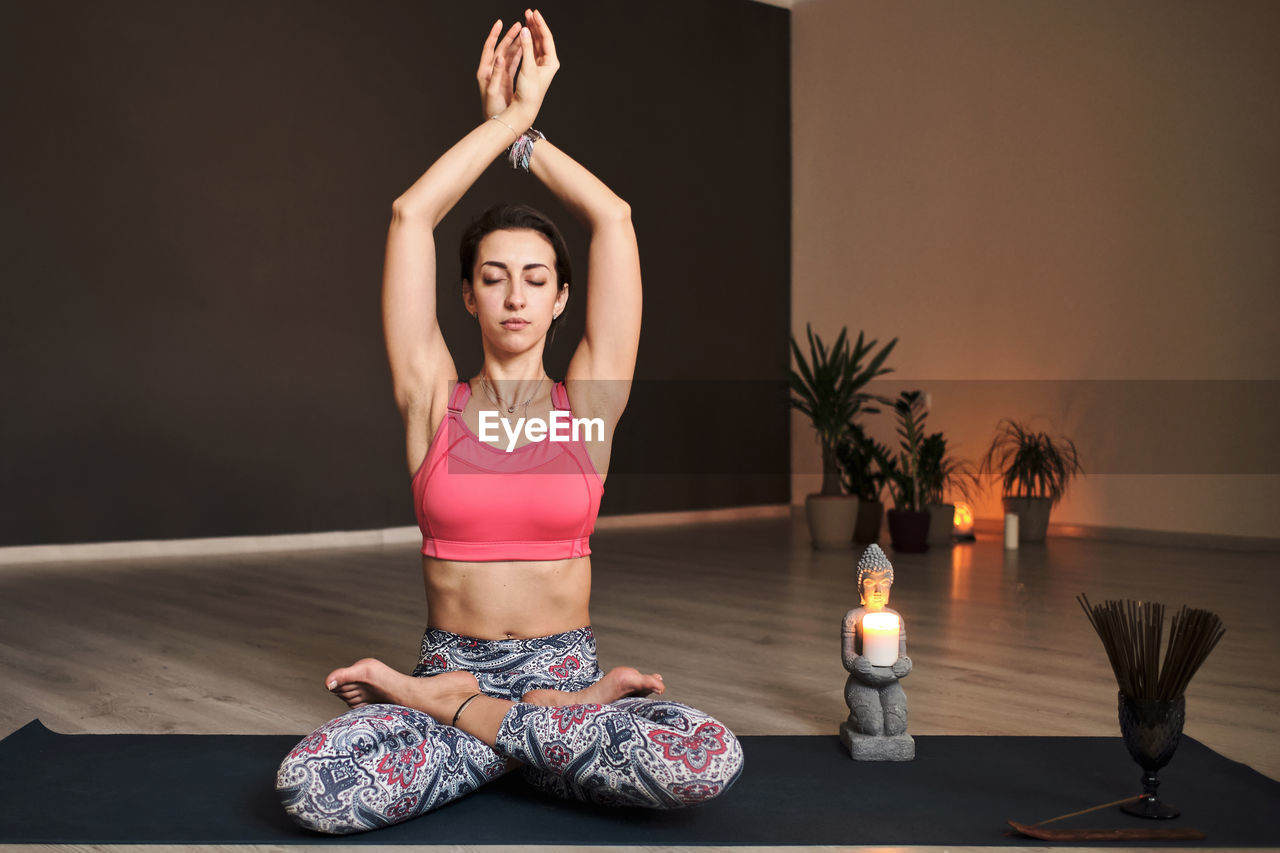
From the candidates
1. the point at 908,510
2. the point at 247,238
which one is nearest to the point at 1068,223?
the point at 908,510

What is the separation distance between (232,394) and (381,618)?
2.40 metres

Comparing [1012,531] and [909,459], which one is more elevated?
[909,459]

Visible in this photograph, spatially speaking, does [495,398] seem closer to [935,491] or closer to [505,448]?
[505,448]

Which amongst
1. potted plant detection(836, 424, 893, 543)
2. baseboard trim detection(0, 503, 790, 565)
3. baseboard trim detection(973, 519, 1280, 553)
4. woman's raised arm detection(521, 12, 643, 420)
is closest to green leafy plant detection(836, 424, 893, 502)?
potted plant detection(836, 424, 893, 543)

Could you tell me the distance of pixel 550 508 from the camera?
1966 millimetres

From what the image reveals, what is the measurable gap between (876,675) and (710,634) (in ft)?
4.62

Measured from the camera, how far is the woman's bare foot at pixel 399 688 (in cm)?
186

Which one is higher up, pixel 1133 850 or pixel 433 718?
pixel 433 718

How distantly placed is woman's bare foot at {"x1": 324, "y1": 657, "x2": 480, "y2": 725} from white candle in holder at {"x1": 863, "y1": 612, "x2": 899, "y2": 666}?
0.74 metres

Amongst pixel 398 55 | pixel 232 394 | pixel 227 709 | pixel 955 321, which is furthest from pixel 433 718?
pixel 955 321

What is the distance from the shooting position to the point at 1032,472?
6098 millimetres

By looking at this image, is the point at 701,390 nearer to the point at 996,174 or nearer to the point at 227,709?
the point at 996,174

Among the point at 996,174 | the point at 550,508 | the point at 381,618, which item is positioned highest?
the point at 996,174

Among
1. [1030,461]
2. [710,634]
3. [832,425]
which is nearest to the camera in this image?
[710,634]
